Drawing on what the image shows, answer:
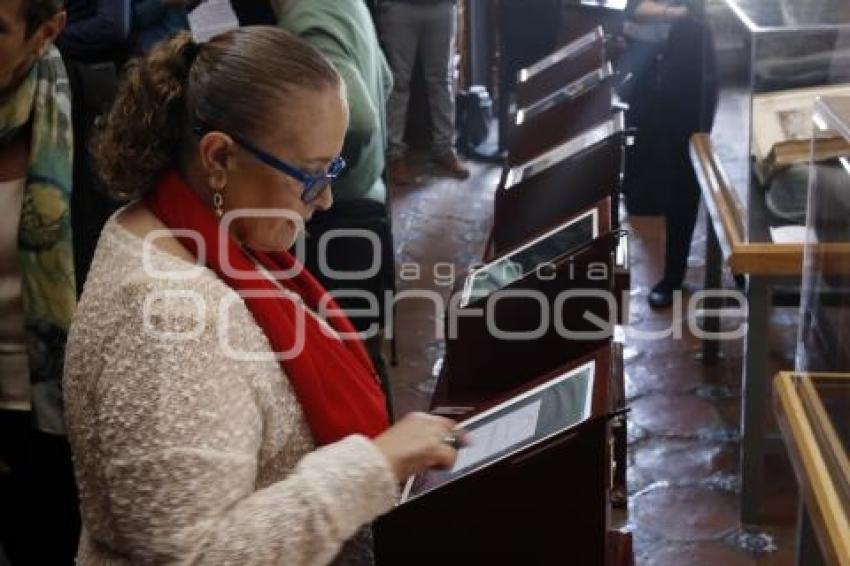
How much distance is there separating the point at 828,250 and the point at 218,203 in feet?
3.84

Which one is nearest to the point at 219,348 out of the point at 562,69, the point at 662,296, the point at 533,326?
the point at 533,326

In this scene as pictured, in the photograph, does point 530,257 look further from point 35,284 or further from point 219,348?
point 219,348

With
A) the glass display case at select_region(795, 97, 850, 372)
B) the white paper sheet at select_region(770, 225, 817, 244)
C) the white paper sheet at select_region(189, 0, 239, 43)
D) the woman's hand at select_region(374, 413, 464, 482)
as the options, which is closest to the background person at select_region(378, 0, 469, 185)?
the white paper sheet at select_region(770, 225, 817, 244)

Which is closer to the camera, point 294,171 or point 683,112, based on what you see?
point 294,171

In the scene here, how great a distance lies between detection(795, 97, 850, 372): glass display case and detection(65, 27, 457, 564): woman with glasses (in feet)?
2.72

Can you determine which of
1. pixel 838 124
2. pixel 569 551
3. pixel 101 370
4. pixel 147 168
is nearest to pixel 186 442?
pixel 101 370

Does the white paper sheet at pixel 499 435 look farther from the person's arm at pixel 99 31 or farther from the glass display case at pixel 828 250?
the person's arm at pixel 99 31

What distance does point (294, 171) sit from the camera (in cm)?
133

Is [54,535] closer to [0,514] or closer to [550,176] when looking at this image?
[0,514]

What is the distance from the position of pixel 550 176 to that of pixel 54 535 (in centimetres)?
148

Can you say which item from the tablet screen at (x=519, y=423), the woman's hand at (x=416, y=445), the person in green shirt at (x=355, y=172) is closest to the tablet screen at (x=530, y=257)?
the person in green shirt at (x=355, y=172)

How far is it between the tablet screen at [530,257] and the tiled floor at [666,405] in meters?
0.17

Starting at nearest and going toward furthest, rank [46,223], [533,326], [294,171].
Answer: [294,171] < [46,223] < [533,326]

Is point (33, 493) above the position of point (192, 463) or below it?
below
